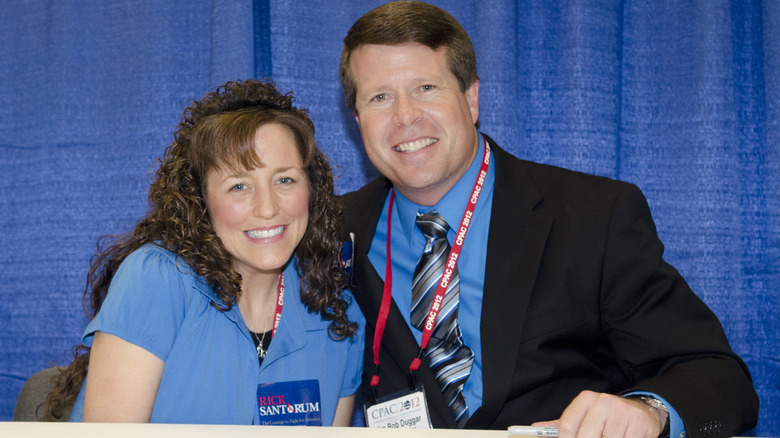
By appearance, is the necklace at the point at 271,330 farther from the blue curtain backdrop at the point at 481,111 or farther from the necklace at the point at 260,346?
the blue curtain backdrop at the point at 481,111

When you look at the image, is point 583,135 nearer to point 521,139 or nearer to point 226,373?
point 521,139

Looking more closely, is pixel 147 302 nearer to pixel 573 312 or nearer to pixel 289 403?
pixel 289 403

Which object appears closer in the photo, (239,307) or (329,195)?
(239,307)

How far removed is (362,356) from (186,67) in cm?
140

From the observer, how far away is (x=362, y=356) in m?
2.09

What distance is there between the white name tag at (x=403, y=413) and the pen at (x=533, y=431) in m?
0.59

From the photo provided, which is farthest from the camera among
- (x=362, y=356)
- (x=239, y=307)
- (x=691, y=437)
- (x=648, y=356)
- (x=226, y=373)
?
(x=362, y=356)

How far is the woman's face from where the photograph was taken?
1.87 metres

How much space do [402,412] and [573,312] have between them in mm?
535

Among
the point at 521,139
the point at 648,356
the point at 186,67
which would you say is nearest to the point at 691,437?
the point at 648,356

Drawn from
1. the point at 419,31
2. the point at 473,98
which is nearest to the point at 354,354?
the point at 473,98

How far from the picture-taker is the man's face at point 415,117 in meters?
1.98

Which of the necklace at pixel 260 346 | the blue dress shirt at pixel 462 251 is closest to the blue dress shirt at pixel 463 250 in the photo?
the blue dress shirt at pixel 462 251

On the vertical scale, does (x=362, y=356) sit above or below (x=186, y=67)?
below
